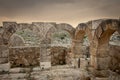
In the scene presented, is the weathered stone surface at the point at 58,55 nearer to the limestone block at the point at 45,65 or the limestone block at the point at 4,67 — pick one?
the limestone block at the point at 45,65

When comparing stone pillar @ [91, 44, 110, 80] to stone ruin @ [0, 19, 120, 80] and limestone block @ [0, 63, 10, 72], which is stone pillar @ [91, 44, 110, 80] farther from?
limestone block @ [0, 63, 10, 72]

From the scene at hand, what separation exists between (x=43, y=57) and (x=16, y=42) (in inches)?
279

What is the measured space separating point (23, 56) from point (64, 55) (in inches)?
144

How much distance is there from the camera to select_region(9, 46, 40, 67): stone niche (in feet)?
40.1

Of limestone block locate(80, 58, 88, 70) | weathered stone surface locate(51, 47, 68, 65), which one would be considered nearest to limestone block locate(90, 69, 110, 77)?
limestone block locate(80, 58, 88, 70)

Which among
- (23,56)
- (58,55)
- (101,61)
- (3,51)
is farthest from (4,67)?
(101,61)

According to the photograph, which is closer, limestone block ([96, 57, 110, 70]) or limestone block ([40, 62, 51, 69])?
limestone block ([96, 57, 110, 70])

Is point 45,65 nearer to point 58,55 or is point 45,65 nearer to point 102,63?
point 58,55

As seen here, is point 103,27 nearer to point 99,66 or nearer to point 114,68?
point 99,66

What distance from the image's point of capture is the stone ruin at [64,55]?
26.5ft

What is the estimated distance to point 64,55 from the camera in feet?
44.9

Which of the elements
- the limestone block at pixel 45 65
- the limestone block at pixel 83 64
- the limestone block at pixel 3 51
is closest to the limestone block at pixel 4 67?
the limestone block at pixel 3 51

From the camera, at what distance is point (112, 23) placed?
22.3 feet

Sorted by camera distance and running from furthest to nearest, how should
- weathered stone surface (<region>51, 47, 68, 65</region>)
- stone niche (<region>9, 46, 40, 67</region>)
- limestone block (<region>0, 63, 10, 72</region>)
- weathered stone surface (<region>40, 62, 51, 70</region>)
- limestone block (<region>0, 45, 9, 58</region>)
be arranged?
1. weathered stone surface (<region>51, 47, 68, 65</region>)
2. stone niche (<region>9, 46, 40, 67</region>)
3. weathered stone surface (<region>40, 62, 51, 70</region>)
4. limestone block (<region>0, 45, 9, 58</region>)
5. limestone block (<region>0, 63, 10, 72</region>)
